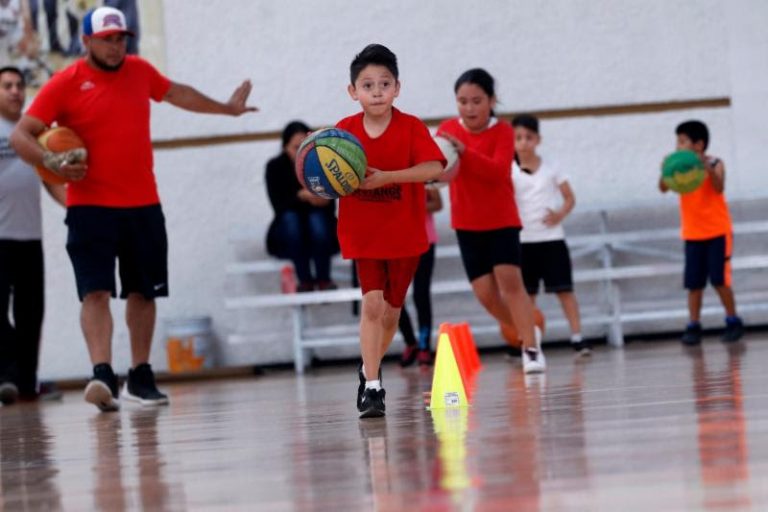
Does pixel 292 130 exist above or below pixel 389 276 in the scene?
above

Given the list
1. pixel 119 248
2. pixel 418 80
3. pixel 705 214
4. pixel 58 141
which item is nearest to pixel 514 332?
pixel 705 214

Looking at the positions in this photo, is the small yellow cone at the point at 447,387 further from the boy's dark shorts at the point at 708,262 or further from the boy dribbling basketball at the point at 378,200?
the boy's dark shorts at the point at 708,262

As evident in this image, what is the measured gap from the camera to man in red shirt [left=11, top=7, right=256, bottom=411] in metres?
7.36

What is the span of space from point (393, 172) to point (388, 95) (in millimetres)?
349

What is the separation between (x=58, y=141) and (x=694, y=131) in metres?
5.53

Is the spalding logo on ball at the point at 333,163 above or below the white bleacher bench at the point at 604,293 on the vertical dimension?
above

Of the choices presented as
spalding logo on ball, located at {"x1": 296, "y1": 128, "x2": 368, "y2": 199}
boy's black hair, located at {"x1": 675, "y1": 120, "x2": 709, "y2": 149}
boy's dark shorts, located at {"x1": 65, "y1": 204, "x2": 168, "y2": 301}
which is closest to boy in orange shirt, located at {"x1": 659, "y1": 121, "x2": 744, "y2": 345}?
boy's black hair, located at {"x1": 675, "y1": 120, "x2": 709, "y2": 149}

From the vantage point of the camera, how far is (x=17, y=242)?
961cm

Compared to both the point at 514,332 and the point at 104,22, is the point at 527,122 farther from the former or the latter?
the point at 104,22

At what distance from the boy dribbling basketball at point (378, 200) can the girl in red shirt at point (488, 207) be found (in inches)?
69.8

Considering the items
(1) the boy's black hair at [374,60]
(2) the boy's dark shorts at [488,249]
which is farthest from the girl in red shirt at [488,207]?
(1) the boy's black hair at [374,60]

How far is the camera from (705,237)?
35.6 feet

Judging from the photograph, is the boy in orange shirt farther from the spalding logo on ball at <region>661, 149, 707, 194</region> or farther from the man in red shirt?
the man in red shirt

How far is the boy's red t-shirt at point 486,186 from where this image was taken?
7.80m
